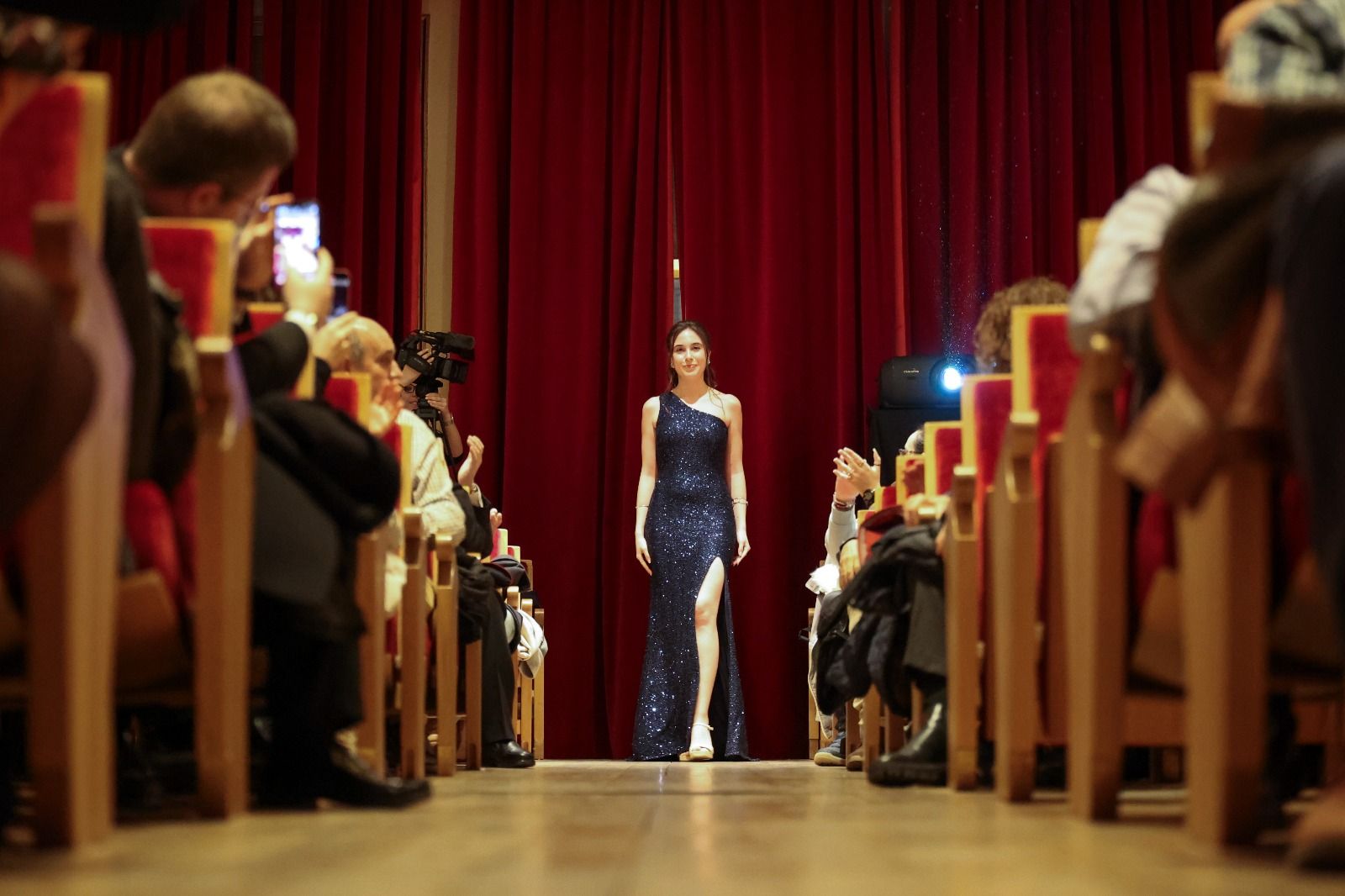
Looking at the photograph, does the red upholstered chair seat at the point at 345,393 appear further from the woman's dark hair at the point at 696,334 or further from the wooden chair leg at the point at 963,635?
the woman's dark hair at the point at 696,334

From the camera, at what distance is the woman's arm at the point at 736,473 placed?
5895mm

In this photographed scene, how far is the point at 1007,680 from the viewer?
2.03 m

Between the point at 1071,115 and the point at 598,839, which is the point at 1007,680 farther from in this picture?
the point at 1071,115

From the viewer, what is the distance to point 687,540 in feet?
19.4

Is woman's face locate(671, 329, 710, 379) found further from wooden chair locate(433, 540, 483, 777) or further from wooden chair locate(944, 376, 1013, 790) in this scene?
wooden chair locate(944, 376, 1013, 790)

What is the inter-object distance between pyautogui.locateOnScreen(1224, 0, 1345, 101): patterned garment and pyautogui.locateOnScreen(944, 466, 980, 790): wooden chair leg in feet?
3.09

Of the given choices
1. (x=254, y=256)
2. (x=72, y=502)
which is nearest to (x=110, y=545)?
(x=72, y=502)

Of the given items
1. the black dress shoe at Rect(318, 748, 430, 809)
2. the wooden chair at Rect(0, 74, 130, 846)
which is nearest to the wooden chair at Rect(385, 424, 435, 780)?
the black dress shoe at Rect(318, 748, 430, 809)

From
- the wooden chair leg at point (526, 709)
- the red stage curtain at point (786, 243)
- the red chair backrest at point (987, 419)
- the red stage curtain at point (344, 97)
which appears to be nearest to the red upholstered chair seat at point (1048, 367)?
the red chair backrest at point (987, 419)

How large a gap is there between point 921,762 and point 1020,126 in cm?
439

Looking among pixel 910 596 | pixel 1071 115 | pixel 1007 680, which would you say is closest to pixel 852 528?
pixel 1071 115

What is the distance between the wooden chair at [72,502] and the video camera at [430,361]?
344 cm

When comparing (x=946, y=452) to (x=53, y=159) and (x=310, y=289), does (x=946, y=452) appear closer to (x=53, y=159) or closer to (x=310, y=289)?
(x=310, y=289)

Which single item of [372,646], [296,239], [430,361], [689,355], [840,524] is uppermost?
[689,355]
